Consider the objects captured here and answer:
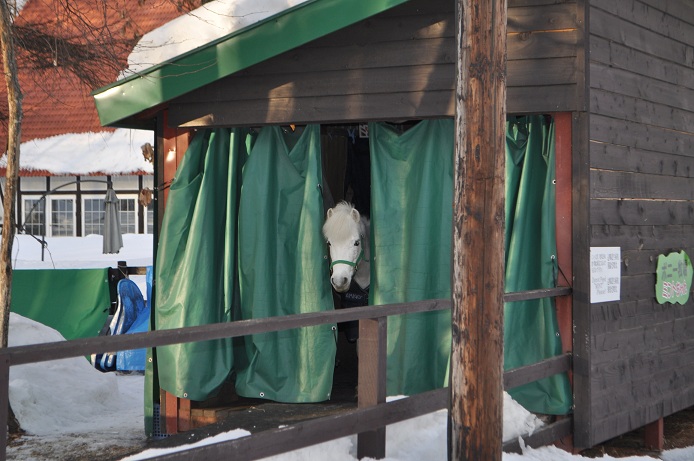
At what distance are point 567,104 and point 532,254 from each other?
1.12 meters

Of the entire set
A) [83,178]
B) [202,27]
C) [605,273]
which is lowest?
[605,273]

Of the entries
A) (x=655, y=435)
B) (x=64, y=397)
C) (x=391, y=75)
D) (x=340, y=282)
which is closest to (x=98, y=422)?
(x=64, y=397)

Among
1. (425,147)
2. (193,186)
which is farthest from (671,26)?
(193,186)

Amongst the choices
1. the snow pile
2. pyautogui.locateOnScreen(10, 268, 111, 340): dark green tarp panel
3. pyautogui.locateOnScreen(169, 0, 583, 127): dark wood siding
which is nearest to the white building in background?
pyautogui.locateOnScreen(10, 268, 111, 340): dark green tarp panel

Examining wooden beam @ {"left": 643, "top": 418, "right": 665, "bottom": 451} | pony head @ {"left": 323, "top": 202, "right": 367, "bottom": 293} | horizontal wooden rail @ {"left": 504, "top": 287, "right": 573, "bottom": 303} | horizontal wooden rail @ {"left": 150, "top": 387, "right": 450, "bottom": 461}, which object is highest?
pony head @ {"left": 323, "top": 202, "right": 367, "bottom": 293}

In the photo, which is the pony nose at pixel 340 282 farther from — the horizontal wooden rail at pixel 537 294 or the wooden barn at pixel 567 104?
the horizontal wooden rail at pixel 537 294

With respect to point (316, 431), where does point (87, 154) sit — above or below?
above

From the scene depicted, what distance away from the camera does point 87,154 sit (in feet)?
70.9

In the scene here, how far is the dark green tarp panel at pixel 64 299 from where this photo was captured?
38.5ft

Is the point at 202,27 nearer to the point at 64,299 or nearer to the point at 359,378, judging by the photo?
the point at 359,378

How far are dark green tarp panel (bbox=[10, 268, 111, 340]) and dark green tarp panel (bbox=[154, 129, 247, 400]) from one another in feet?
15.7

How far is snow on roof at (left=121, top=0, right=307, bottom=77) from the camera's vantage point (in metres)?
7.29

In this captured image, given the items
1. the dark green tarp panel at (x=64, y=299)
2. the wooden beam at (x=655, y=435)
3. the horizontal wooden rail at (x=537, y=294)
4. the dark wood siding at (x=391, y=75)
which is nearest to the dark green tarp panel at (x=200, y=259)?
the dark wood siding at (x=391, y=75)

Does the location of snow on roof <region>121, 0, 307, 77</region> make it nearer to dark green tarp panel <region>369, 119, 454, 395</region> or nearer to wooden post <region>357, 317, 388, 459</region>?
dark green tarp panel <region>369, 119, 454, 395</region>
